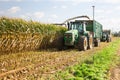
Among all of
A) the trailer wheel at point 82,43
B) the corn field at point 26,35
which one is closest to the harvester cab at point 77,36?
the trailer wheel at point 82,43

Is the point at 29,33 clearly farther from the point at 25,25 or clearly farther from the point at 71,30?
the point at 71,30

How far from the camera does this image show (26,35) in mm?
19312

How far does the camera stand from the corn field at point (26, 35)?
17.0 meters

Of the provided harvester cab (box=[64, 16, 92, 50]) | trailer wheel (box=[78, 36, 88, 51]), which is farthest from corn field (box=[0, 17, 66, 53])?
trailer wheel (box=[78, 36, 88, 51])

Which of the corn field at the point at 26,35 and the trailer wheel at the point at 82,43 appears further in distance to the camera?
the trailer wheel at the point at 82,43

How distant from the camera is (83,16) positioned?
3562 centimetres

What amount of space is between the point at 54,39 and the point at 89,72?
537 inches

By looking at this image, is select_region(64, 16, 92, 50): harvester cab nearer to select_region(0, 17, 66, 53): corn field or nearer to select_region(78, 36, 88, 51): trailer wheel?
select_region(78, 36, 88, 51): trailer wheel

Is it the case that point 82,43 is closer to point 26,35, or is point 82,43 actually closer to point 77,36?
point 77,36

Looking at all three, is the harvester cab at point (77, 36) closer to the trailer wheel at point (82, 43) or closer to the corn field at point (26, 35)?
the trailer wheel at point (82, 43)

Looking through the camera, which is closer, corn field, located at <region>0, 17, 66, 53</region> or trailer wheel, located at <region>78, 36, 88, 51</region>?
corn field, located at <region>0, 17, 66, 53</region>

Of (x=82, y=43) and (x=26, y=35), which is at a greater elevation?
(x=26, y=35)

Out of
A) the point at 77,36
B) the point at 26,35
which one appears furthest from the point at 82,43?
the point at 26,35

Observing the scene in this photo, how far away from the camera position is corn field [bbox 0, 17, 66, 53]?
55.6 feet
